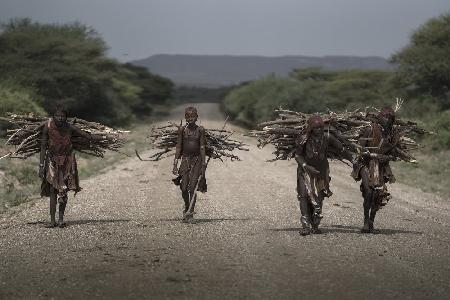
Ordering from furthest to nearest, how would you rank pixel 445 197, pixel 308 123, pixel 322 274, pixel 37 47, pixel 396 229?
1. pixel 37 47
2. pixel 445 197
3. pixel 396 229
4. pixel 308 123
5. pixel 322 274

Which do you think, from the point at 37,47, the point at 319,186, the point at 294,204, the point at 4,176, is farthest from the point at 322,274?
the point at 37,47

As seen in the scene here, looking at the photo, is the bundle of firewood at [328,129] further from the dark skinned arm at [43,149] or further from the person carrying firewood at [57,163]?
the dark skinned arm at [43,149]

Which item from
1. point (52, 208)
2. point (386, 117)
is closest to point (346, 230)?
point (386, 117)

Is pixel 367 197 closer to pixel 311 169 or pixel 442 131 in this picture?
pixel 311 169

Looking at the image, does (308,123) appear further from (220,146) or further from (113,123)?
(113,123)

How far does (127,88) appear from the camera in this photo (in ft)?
225

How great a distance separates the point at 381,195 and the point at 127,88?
5810 centimetres

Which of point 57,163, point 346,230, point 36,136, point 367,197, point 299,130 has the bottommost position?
point 346,230

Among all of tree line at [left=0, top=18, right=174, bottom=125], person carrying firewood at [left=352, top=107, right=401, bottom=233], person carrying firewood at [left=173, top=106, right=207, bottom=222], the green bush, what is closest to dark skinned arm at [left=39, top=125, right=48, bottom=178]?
person carrying firewood at [left=173, top=106, right=207, bottom=222]

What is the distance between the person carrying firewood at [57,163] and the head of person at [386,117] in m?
4.46

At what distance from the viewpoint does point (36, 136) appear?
1284cm

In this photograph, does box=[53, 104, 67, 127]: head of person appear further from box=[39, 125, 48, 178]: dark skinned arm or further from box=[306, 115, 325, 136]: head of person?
box=[306, 115, 325, 136]: head of person

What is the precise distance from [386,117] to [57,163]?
15.5 ft

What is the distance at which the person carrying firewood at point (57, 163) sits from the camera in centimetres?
1216
